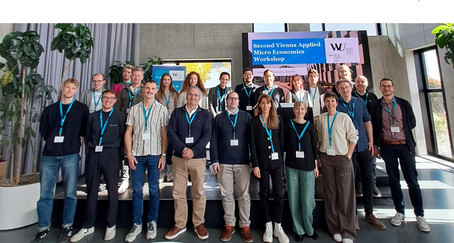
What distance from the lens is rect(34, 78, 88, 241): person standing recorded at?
203 cm

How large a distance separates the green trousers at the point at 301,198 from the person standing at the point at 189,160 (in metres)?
0.93

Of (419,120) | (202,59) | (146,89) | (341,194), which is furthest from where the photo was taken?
(202,59)

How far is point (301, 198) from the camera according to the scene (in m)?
2.07

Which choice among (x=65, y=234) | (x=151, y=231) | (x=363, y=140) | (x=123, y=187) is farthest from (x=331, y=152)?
(x=65, y=234)

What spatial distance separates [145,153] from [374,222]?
266 cm

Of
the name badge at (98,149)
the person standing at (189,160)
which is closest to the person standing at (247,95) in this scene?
the person standing at (189,160)

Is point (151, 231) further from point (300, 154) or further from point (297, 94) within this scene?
point (297, 94)

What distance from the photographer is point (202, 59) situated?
255 inches

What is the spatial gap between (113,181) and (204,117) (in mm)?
1155

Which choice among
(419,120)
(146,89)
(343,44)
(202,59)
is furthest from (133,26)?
(419,120)

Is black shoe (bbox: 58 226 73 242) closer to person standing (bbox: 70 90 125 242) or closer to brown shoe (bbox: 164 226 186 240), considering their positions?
person standing (bbox: 70 90 125 242)

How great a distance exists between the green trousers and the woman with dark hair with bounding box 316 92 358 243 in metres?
0.22

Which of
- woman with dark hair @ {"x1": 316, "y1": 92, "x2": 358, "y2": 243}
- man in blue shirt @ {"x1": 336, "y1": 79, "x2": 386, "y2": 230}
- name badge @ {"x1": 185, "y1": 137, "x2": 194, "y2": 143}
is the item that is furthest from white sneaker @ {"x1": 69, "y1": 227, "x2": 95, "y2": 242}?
man in blue shirt @ {"x1": 336, "y1": 79, "x2": 386, "y2": 230}

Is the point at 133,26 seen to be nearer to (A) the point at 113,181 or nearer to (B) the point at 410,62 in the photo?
(A) the point at 113,181
